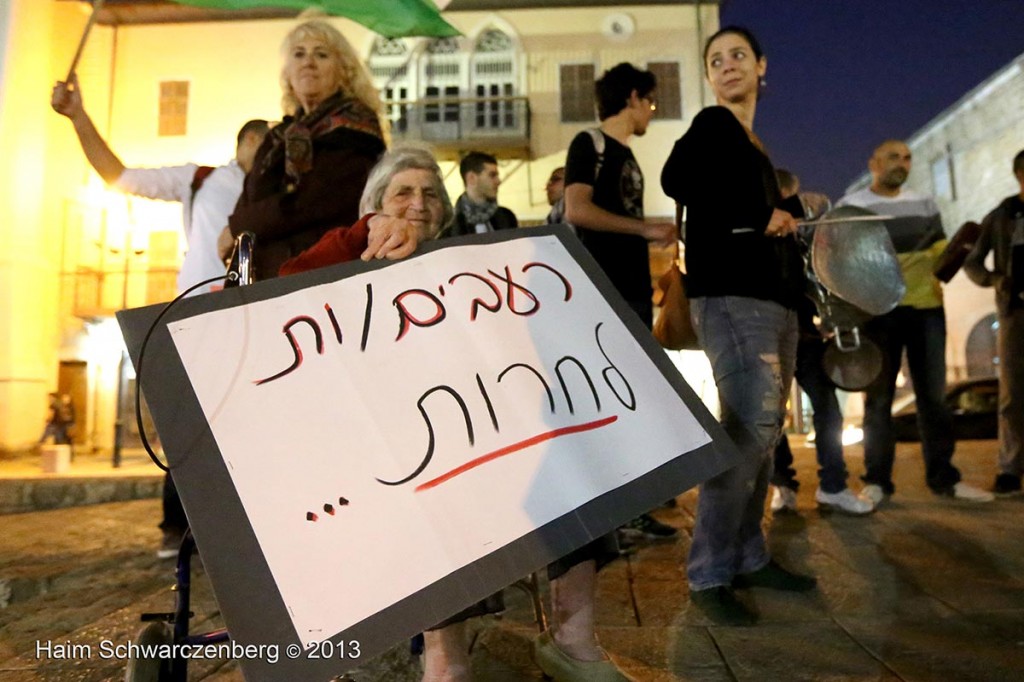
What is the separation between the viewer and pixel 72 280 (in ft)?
49.3

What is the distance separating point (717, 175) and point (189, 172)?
2.49 m

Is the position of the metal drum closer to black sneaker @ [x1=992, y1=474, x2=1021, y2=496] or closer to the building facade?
black sneaker @ [x1=992, y1=474, x2=1021, y2=496]

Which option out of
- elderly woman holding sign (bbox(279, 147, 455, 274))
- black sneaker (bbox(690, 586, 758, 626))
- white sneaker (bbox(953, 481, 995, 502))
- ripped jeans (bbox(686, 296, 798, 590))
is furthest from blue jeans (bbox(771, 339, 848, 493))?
elderly woman holding sign (bbox(279, 147, 455, 274))

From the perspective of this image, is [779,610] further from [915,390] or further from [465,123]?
[465,123]

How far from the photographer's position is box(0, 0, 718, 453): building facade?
14938 millimetres

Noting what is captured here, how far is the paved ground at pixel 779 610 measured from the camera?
1.85 m

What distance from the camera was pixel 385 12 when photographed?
2.73 m

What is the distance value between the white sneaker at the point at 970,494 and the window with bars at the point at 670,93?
40.7 ft

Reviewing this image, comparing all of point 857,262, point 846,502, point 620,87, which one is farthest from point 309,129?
point 846,502

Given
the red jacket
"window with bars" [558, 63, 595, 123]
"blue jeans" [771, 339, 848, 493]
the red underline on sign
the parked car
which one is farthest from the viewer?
"window with bars" [558, 63, 595, 123]

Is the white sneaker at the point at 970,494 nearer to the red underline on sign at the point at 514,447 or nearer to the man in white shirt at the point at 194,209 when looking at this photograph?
the red underline on sign at the point at 514,447

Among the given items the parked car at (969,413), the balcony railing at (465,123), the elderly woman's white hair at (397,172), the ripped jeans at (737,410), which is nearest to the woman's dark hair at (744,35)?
the ripped jeans at (737,410)

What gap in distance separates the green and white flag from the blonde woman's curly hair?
36 cm

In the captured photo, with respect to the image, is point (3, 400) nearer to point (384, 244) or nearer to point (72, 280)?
point (72, 280)
